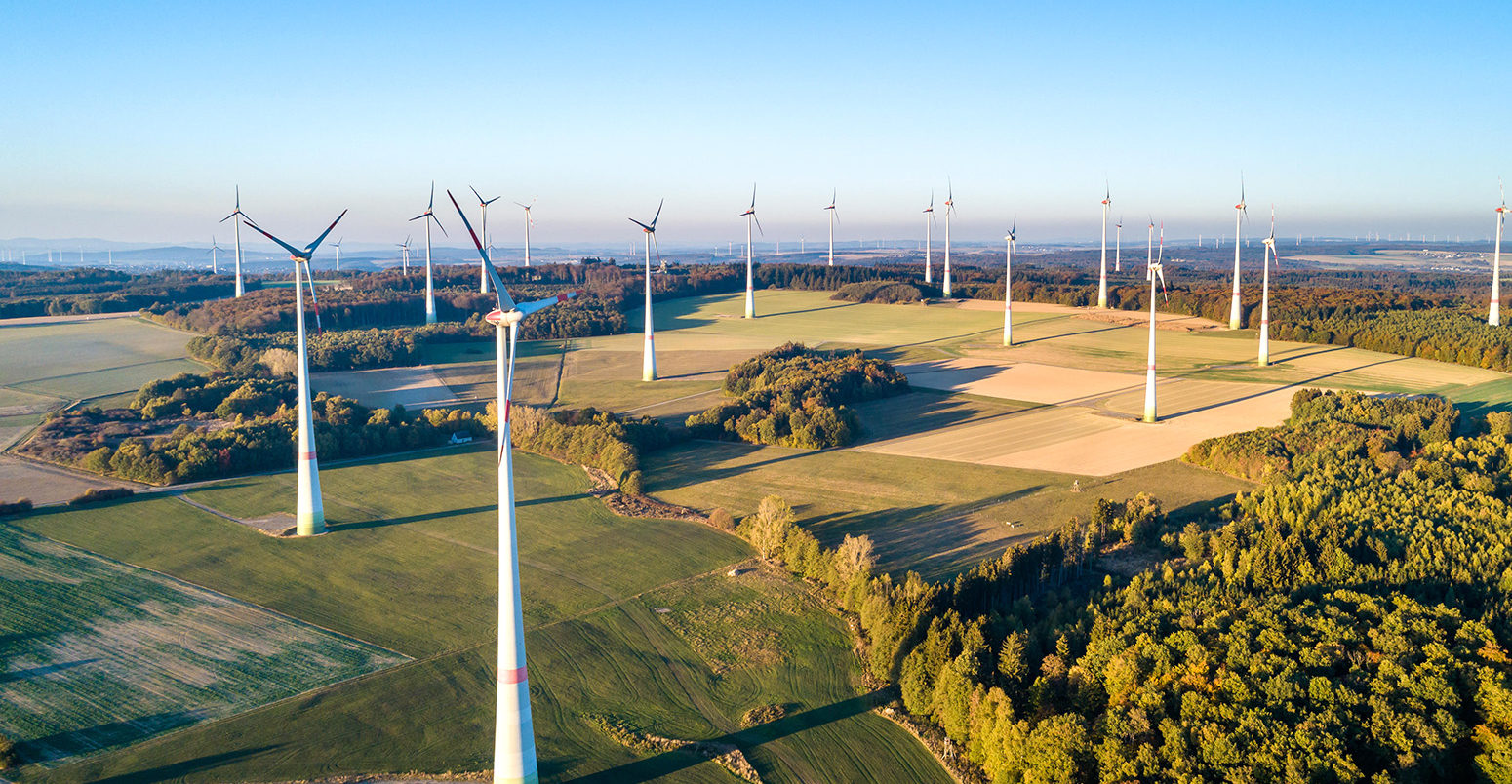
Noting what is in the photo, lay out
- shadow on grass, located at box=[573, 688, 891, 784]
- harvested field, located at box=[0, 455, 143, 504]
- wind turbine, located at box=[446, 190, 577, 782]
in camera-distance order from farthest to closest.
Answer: harvested field, located at box=[0, 455, 143, 504], shadow on grass, located at box=[573, 688, 891, 784], wind turbine, located at box=[446, 190, 577, 782]

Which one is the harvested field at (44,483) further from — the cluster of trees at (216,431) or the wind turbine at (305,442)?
the wind turbine at (305,442)

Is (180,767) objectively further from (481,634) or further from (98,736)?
(481,634)

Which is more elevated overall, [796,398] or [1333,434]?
[796,398]

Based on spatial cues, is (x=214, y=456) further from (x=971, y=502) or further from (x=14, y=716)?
(x=971, y=502)

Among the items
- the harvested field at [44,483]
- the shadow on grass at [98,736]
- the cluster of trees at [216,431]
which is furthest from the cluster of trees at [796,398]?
the shadow on grass at [98,736]

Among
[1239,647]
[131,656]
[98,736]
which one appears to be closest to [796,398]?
[1239,647]

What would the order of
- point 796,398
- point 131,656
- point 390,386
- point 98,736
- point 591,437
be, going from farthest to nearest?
point 390,386, point 796,398, point 591,437, point 131,656, point 98,736

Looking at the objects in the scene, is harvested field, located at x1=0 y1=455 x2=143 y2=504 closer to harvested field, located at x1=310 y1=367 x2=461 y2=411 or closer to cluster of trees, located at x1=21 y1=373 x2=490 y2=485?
cluster of trees, located at x1=21 y1=373 x2=490 y2=485

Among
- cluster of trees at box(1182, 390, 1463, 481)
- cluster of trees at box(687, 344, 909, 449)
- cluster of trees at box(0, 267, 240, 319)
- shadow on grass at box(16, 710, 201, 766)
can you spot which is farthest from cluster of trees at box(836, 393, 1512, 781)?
cluster of trees at box(0, 267, 240, 319)
